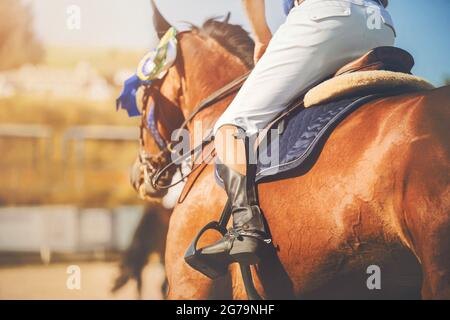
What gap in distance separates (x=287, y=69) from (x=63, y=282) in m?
1.71

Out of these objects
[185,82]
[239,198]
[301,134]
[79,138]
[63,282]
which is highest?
[185,82]

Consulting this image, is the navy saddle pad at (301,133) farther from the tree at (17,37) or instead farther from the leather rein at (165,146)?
the tree at (17,37)

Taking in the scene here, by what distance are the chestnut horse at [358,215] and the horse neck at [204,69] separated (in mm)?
505

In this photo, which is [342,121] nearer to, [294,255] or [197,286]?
[294,255]

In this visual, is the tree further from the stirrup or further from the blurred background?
the stirrup

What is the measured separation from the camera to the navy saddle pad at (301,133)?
8.99 feet

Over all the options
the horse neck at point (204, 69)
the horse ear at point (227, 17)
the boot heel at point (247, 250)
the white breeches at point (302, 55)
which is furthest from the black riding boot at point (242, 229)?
the horse ear at point (227, 17)

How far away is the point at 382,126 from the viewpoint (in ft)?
8.46

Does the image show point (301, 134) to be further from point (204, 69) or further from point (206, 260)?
point (204, 69)

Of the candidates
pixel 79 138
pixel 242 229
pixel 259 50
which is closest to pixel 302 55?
pixel 259 50

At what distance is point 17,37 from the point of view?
373 centimetres

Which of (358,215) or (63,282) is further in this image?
(63,282)

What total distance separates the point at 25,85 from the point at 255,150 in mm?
1511

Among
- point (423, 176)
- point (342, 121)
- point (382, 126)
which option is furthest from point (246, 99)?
point (423, 176)
